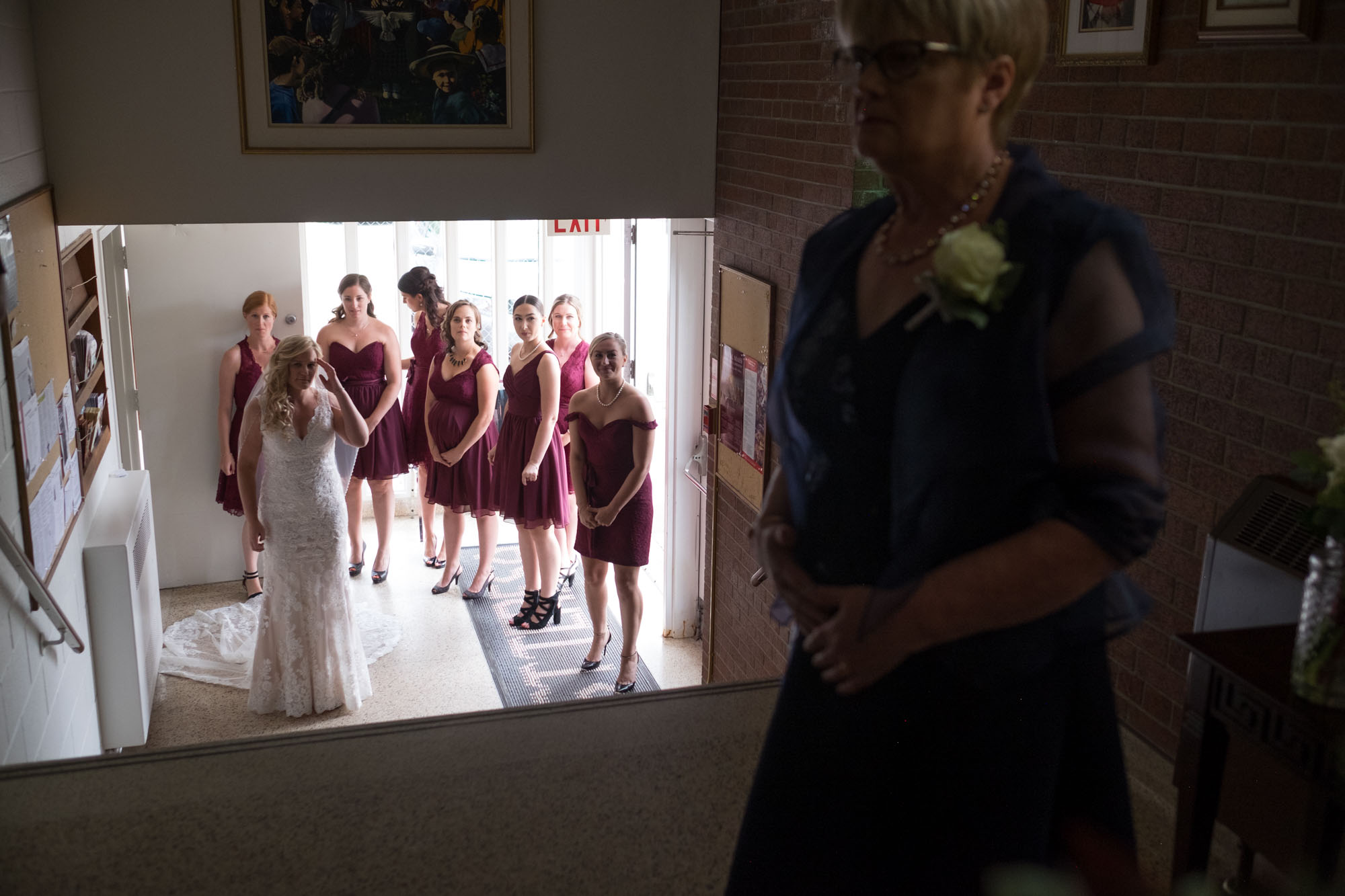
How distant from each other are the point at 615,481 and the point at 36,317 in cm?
247

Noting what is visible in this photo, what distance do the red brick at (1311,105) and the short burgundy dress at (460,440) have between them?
4.67m

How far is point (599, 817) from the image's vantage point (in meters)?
2.18

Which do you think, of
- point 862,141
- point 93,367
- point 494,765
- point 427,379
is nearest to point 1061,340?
point 862,141

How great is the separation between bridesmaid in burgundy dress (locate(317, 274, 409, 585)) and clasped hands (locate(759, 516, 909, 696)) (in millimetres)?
5430

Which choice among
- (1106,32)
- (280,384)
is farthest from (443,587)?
(1106,32)

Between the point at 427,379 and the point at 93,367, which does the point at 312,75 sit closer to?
the point at 93,367

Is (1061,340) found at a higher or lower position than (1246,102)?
lower

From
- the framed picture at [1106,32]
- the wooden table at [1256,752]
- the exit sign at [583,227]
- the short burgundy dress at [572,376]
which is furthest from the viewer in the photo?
the exit sign at [583,227]

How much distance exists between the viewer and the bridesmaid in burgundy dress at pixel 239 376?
648 centimetres

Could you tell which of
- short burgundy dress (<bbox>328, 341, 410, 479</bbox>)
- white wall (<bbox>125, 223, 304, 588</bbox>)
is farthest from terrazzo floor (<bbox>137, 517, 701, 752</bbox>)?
short burgundy dress (<bbox>328, 341, 410, 479</bbox>)

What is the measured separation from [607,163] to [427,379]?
79.8 inches

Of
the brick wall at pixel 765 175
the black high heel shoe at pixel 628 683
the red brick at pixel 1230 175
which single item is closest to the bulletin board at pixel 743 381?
the brick wall at pixel 765 175

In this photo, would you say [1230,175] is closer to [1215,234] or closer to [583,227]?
[1215,234]

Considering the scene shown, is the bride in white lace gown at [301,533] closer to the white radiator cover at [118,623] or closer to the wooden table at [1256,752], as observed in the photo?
the white radiator cover at [118,623]
